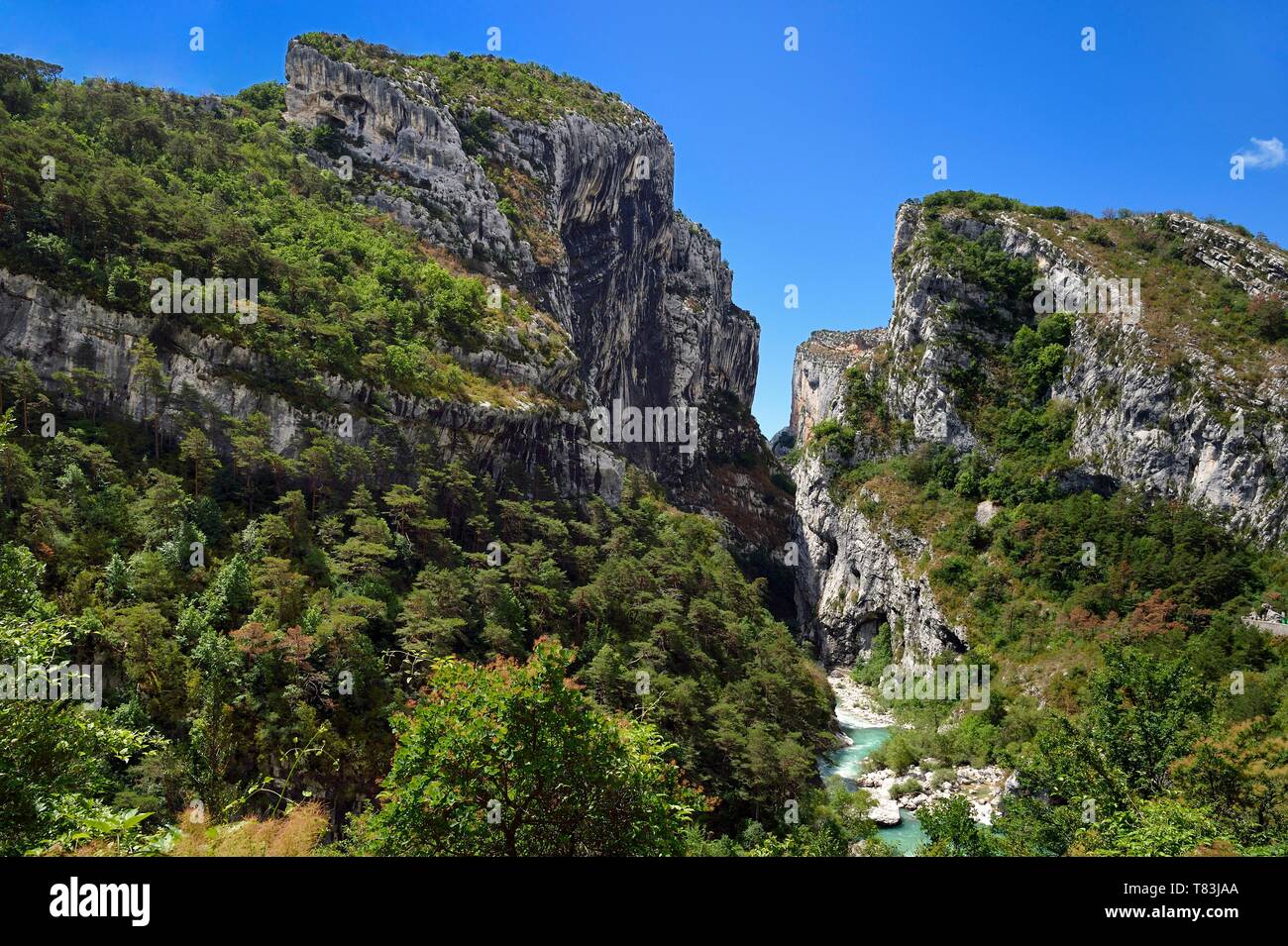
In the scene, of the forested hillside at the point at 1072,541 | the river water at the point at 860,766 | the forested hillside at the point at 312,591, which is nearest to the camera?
the forested hillside at the point at 312,591

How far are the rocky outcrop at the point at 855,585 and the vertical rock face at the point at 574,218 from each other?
2126cm

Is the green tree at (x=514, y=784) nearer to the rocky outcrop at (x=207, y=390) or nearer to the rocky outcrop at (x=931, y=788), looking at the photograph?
the rocky outcrop at (x=931, y=788)

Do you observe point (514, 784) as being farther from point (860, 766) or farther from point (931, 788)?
point (860, 766)

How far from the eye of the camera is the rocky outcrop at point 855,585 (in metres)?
50.6

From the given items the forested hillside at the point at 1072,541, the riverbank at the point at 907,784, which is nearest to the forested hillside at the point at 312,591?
the riverbank at the point at 907,784

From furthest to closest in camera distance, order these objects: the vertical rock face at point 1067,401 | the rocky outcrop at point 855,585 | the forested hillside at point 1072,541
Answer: the rocky outcrop at point 855,585 < the vertical rock face at point 1067,401 < the forested hillside at point 1072,541

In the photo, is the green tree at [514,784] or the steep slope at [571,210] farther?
the steep slope at [571,210]

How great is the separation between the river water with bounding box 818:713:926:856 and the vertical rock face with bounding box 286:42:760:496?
37.1m

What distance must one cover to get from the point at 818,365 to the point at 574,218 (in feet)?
273

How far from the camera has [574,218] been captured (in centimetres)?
7469

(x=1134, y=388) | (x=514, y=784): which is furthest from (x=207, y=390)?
(x=1134, y=388)

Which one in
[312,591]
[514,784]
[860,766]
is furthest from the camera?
[860,766]

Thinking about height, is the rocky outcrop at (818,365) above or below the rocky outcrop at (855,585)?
above
